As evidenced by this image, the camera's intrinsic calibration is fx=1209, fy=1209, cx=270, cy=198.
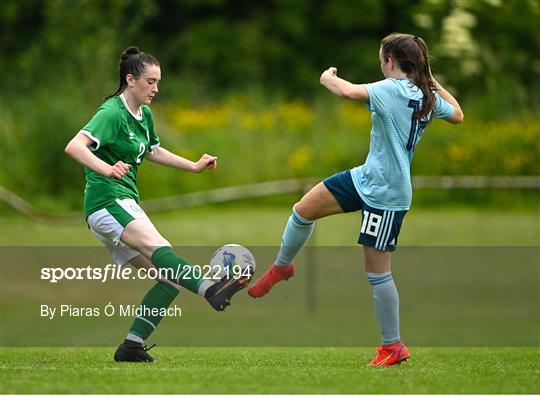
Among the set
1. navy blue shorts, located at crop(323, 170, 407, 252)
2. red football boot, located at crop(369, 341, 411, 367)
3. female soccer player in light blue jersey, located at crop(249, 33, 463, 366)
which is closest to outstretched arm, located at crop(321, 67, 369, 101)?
female soccer player in light blue jersey, located at crop(249, 33, 463, 366)

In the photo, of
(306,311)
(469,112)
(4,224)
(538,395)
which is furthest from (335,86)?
(469,112)

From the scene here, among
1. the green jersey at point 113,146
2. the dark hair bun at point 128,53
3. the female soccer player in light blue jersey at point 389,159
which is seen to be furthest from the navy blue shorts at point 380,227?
the dark hair bun at point 128,53

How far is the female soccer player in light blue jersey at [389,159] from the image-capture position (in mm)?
7027

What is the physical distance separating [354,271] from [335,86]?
8.21 metres

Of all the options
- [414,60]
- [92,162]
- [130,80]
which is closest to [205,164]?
[130,80]

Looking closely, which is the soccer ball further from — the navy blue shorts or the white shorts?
the navy blue shorts

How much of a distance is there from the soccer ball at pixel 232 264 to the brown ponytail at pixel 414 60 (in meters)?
1.35

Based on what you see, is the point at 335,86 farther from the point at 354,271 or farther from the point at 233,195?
the point at 233,195

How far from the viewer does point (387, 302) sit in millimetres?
7246

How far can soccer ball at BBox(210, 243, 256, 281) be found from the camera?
284 inches

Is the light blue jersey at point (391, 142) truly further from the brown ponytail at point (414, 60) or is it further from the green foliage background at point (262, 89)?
the green foliage background at point (262, 89)

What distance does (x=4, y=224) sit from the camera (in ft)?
52.7

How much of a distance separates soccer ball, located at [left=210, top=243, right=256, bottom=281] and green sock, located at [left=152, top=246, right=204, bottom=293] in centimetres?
13

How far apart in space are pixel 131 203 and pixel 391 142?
1593 mm
